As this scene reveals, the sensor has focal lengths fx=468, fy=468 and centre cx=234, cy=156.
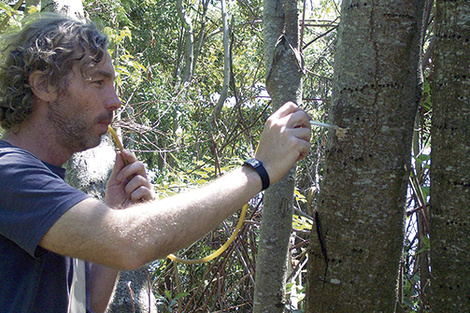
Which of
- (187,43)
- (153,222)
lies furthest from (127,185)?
(187,43)

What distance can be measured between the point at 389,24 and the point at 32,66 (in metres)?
1.16

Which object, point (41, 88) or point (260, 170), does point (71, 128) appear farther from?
point (260, 170)

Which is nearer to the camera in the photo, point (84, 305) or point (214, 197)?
point (214, 197)

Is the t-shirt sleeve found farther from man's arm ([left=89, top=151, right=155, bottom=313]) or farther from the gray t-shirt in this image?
man's arm ([left=89, top=151, right=155, bottom=313])

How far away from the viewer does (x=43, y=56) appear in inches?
57.6

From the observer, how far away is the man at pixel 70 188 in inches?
44.3

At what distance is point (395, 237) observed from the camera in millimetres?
1548

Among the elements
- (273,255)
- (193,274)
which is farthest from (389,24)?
(193,274)

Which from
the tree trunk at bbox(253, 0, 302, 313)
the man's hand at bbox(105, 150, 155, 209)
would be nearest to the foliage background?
the tree trunk at bbox(253, 0, 302, 313)

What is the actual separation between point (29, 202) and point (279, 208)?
148 cm

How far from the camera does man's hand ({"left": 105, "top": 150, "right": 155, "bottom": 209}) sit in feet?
5.53

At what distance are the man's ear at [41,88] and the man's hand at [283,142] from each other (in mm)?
672

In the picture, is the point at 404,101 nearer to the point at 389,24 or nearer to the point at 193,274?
the point at 389,24

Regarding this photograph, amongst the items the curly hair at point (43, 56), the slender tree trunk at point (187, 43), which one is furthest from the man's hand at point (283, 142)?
the slender tree trunk at point (187, 43)
